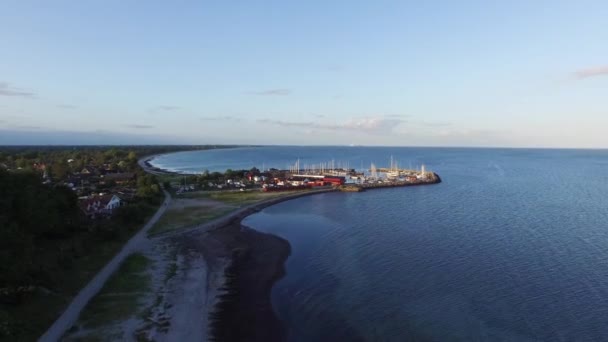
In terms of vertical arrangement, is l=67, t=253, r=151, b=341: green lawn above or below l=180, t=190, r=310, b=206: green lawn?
below

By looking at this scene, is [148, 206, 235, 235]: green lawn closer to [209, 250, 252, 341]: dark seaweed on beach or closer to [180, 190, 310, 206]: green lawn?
[180, 190, 310, 206]: green lawn

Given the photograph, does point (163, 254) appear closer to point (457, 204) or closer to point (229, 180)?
point (457, 204)

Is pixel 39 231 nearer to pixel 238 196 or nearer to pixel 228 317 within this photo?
pixel 228 317

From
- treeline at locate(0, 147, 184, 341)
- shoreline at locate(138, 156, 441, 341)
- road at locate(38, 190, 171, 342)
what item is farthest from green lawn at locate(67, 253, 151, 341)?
shoreline at locate(138, 156, 441, 341)

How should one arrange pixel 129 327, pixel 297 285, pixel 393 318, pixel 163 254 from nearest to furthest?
1. pixel 129 327
2. pixel 393 318
3. pixel 297 285
4. pixel 163 254

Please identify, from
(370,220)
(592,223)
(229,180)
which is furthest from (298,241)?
(229,180)

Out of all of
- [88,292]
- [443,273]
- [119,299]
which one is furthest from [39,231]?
[443,273]
